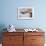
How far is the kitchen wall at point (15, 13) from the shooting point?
3998 mm

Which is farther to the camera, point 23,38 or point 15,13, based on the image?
point 15,13

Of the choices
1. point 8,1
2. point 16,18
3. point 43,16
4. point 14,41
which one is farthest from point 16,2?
point 14,41

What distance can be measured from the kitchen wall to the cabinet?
0.61 metres

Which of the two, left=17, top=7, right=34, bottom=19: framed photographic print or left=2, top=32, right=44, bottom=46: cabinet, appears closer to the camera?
left=2, top=32, right=44, bottom=46: cabinet

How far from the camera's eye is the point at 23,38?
347 centimetres

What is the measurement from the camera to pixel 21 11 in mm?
3994

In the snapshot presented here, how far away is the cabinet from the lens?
137 inches

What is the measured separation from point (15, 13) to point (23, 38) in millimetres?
988

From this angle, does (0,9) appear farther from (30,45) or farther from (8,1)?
(30,45)


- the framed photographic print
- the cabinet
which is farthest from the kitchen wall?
the cabinet

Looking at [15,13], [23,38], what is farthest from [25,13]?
[23,38]

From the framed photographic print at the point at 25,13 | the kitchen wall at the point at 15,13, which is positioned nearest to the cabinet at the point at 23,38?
the kitchen wall at the point at 15,13

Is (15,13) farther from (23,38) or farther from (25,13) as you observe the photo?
(23,38)

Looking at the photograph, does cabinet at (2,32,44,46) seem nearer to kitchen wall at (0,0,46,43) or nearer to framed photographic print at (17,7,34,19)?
kitchen wall at (0,0,46,43)
